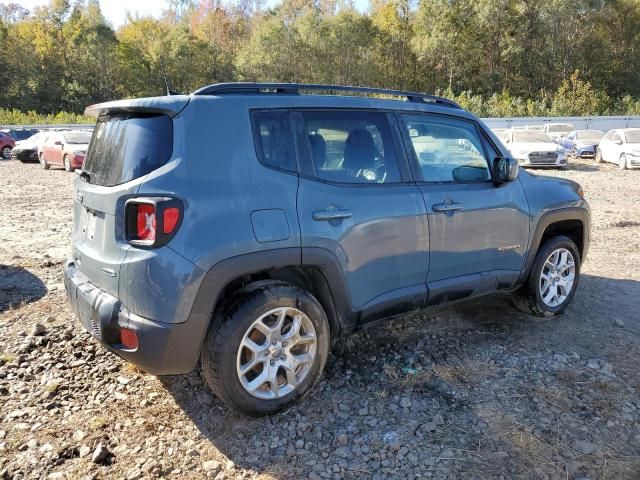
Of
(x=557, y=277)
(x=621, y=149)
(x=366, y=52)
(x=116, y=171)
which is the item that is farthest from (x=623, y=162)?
(x=366, y=52)

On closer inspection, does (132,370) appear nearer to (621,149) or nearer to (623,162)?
(623,162)

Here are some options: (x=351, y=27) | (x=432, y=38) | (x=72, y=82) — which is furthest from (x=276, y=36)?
(x=72, y=82)

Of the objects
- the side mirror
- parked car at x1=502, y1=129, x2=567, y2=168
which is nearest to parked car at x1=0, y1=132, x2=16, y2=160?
parked car at x1=502, y1=129, x2=567, y2=168

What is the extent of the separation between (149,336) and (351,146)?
1.65 metres

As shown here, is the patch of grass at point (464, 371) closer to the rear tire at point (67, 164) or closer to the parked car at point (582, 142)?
the rear tire at point (67, 164)

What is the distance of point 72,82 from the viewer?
56906 mm

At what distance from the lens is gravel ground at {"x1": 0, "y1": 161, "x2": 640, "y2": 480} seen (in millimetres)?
2674

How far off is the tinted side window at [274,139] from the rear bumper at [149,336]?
956 mm

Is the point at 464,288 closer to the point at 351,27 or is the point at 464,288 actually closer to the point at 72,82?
the point at 351,27

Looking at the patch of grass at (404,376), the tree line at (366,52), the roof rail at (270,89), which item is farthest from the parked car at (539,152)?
the tree line at (366,52)

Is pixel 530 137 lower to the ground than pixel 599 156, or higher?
higher

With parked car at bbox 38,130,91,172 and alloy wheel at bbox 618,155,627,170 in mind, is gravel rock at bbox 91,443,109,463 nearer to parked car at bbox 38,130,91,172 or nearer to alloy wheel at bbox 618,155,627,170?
parked car at bbox 38,130,91,172

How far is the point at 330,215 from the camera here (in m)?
3.02

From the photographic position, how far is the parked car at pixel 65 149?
17.7 metres
